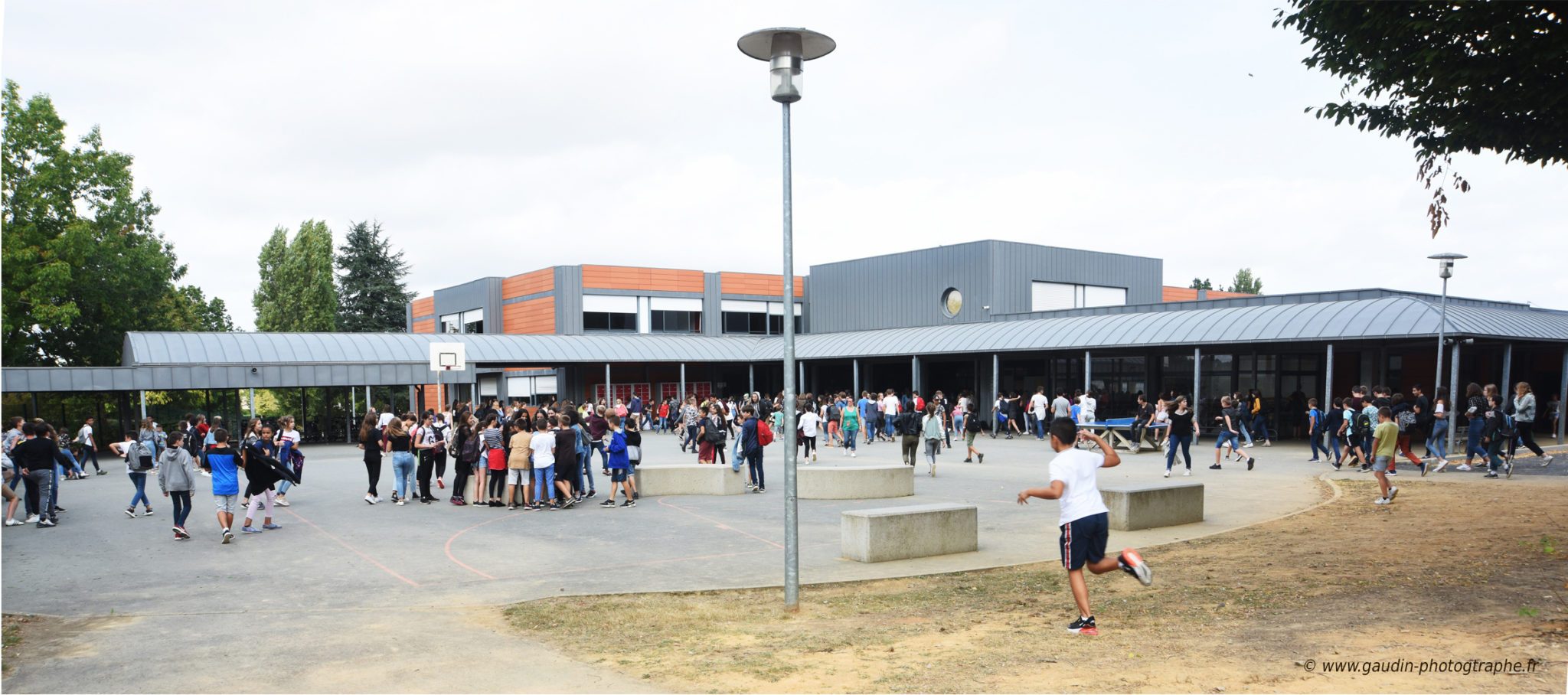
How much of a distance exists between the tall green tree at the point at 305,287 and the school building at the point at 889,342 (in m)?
5.47

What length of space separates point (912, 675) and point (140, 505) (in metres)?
15.2

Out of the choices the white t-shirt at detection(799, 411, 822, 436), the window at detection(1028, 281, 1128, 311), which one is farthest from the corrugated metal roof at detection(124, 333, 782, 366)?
the white t-shirt at detection(799, 411, 822, 436)

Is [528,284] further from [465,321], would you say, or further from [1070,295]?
[1070,295]

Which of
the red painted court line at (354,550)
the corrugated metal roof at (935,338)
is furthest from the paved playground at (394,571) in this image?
the corrugated metal roof at (935,338)

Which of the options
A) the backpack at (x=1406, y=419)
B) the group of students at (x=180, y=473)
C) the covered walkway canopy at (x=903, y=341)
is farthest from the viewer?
the covered walkway canopy at (x=903, y=341)

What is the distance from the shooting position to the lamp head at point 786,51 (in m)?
7.95

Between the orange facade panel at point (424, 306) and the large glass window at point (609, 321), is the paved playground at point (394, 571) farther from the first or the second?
the orange facade panel at point (424, 306)

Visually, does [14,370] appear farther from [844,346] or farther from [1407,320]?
[1407,320]

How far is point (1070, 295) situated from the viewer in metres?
43.8

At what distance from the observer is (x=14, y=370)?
2728 centimetres

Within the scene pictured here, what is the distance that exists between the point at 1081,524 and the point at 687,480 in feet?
33.5

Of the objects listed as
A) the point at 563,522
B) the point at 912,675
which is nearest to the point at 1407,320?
the point at 563,522

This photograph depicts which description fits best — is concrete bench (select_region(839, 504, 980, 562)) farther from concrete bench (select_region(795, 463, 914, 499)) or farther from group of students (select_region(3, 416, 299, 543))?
group of students (select_region(3, 416, 299, 543))

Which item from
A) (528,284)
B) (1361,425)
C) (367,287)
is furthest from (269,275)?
(1361,425)
